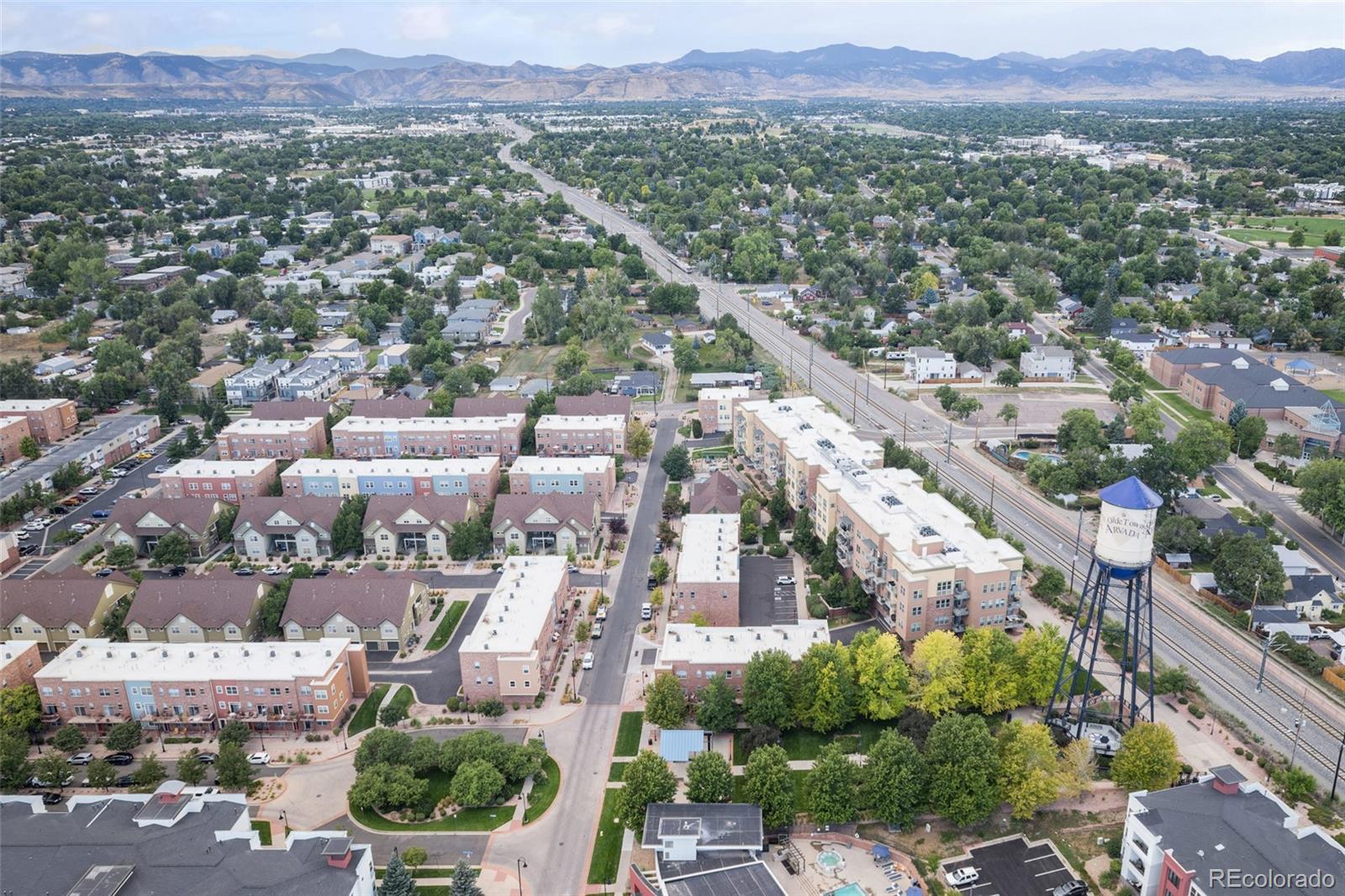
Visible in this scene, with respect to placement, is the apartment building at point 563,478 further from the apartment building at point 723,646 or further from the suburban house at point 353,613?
the apartment building at point 723,646

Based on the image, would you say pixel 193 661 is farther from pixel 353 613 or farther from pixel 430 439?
pixel 430 439

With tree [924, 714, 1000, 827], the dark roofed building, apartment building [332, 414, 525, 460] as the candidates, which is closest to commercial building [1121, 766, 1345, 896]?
tree [924, 714, 1000, 827]

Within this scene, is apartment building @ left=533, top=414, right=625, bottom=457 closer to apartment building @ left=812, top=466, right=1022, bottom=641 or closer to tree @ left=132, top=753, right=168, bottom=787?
apartment building @ left=812, top=466, right=1022, bottom=641

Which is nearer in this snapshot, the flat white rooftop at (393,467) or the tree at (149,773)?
the tree at (149,773)

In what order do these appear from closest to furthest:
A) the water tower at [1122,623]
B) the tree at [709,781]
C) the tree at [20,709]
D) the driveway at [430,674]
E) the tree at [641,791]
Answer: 1. the tree at [641,791]
2. the tree at [709,781]
3. the water tower at [1122,623]
4. the tree at [20,709]
5. the driveway at [430,674]

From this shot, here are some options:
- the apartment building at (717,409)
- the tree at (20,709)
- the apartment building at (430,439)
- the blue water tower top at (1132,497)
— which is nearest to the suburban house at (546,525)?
the apartment building at (430,439)

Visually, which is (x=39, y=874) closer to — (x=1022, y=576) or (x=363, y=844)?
(x=363, y=844)

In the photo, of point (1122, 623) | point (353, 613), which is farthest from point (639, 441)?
point (1122, 623)
